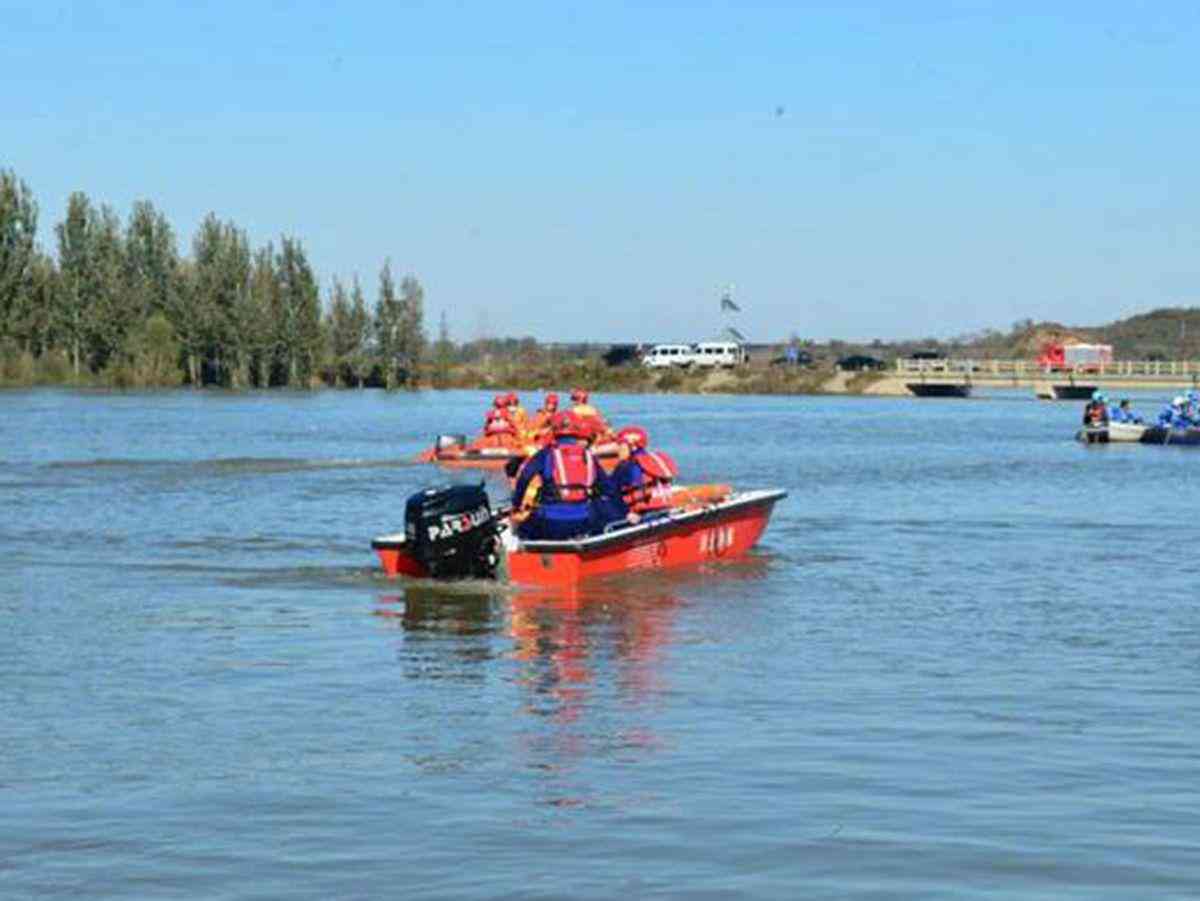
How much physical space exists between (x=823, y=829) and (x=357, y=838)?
256cm

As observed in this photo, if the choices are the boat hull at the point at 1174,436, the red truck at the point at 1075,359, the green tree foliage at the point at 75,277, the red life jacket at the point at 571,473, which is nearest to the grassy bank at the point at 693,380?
the red truck at the point at 1075,359

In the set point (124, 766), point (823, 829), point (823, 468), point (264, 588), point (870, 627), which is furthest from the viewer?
point (823, 468)

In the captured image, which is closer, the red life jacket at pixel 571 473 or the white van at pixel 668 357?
the red life jacket at pixel 571 473

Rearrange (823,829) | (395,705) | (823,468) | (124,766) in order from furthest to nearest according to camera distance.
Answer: (823,468) → (395,705) → (124,766) → (823,829)

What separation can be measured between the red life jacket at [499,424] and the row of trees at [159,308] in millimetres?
79842

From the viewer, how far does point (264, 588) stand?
26031 millimetres

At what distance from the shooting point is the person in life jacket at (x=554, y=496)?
2444cm

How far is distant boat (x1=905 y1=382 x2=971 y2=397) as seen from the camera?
14162 centimetres

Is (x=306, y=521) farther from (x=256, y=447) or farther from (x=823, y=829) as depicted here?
(x=256, y=447)

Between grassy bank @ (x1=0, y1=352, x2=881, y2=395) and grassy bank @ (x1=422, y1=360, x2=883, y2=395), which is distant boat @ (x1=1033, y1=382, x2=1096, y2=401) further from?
grassy bank @ (x1=0, y1=352, x2=881, y2=395)

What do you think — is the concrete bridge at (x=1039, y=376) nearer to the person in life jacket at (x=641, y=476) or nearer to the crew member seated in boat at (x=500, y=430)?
the crew member seated in boat at (x=500, y=430)

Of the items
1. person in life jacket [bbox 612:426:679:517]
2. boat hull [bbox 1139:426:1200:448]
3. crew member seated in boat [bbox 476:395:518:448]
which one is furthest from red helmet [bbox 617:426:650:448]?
boat hull [bbox 1139:426:1200:448]

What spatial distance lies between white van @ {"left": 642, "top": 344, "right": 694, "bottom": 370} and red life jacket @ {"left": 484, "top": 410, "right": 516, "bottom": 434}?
105 meters

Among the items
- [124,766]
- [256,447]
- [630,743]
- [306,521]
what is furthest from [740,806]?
[256,447]
